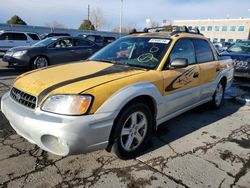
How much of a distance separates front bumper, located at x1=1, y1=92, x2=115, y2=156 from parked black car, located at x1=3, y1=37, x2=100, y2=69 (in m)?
7.35

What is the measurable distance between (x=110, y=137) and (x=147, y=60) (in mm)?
1383

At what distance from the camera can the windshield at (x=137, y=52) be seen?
3.83m

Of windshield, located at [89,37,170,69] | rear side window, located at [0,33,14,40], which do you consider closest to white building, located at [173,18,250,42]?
rear side window, located at [0,33,14,40]

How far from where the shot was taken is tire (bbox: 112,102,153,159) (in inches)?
122

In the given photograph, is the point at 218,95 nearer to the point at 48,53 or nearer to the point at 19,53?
the point at 48,53

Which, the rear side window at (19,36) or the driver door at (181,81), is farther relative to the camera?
the rear side window at (19,36)

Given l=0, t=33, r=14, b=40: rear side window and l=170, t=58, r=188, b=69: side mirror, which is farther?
l=0, t=33, r=14, b=40: rear side window

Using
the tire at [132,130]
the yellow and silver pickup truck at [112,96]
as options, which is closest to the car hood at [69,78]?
the yellow and silver pickup truck at [112,96]

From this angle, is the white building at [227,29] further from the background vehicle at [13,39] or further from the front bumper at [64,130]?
the front bumper at [64,130]

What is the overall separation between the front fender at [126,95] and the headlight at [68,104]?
17cm

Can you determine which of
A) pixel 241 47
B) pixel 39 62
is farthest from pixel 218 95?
pixel 39 62

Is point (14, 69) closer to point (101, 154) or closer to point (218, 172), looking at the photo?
point (101, 154)

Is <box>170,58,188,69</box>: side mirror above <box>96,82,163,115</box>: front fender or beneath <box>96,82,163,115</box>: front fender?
above

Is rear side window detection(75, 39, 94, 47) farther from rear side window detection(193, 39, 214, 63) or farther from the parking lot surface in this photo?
the parking lot surface
